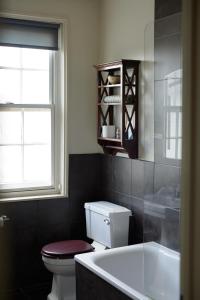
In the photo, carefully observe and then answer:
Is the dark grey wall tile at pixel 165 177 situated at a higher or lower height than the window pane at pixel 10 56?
lower

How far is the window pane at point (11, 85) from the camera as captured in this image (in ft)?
11.3

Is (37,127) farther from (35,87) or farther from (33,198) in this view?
(33,198)

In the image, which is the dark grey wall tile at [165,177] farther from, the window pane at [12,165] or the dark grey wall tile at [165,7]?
the window pane at [12,165]

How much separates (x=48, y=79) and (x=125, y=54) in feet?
2.44

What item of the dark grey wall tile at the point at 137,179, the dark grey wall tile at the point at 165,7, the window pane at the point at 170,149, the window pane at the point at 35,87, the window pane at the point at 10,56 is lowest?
the dark grey wall tile at the point at 137,179

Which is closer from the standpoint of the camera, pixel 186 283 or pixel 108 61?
pixel 186 283

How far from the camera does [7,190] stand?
Answer: 349cm

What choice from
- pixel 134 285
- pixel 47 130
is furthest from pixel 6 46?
pixel 134 285

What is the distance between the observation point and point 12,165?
3.51 meters

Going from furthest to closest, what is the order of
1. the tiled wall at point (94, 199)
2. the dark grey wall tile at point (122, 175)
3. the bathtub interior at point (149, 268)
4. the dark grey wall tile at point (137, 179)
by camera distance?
the dark grey wall tile at point (122, 175), the dark grey wall tile at point (137, 179), the tiled wall at point (94, 199), the bathtub interior at point (149, 268)

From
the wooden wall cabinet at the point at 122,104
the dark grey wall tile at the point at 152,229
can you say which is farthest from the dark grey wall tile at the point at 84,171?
the dark grey wall tile at the point at 152,229

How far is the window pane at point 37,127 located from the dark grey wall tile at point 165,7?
1.32 m

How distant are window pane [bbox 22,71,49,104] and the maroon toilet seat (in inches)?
49.4

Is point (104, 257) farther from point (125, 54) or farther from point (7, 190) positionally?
point (125, 54)
